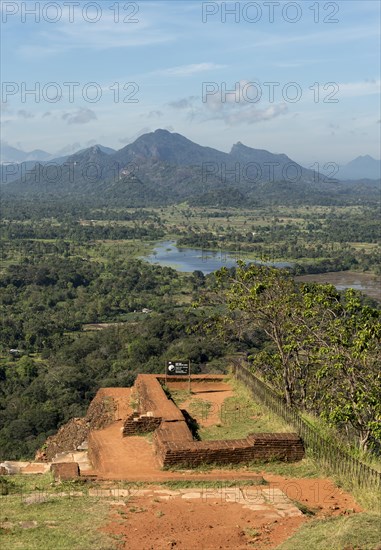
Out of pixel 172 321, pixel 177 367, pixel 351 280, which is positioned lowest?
pixel 351 280

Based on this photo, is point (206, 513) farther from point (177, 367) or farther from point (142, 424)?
point (177, 367)

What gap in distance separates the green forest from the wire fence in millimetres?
529

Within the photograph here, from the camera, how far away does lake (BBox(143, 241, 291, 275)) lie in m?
97.0

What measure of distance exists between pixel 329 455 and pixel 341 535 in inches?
148

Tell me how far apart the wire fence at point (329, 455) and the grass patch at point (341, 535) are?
1.51m

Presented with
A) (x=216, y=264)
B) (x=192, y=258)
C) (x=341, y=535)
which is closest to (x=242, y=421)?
(x=341, y=535)

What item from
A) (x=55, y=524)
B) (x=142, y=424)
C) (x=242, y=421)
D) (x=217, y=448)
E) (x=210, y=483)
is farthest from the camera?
(x=242, y=421)

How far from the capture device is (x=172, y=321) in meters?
48.4

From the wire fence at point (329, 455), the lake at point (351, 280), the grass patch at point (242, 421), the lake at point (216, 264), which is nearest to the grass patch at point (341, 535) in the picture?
the wire fence at point (329, 455)

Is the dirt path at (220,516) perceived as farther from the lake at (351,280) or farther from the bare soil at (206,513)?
the lake at (351,280)

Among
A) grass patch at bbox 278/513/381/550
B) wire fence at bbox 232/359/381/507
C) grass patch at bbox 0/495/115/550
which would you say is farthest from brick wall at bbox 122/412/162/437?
grass patch at bbox 278/513/381/550

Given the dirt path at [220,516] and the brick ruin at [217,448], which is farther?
the brick ruin at [217,448]

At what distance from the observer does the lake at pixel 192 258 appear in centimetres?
9700

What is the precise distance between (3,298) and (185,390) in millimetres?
57116
